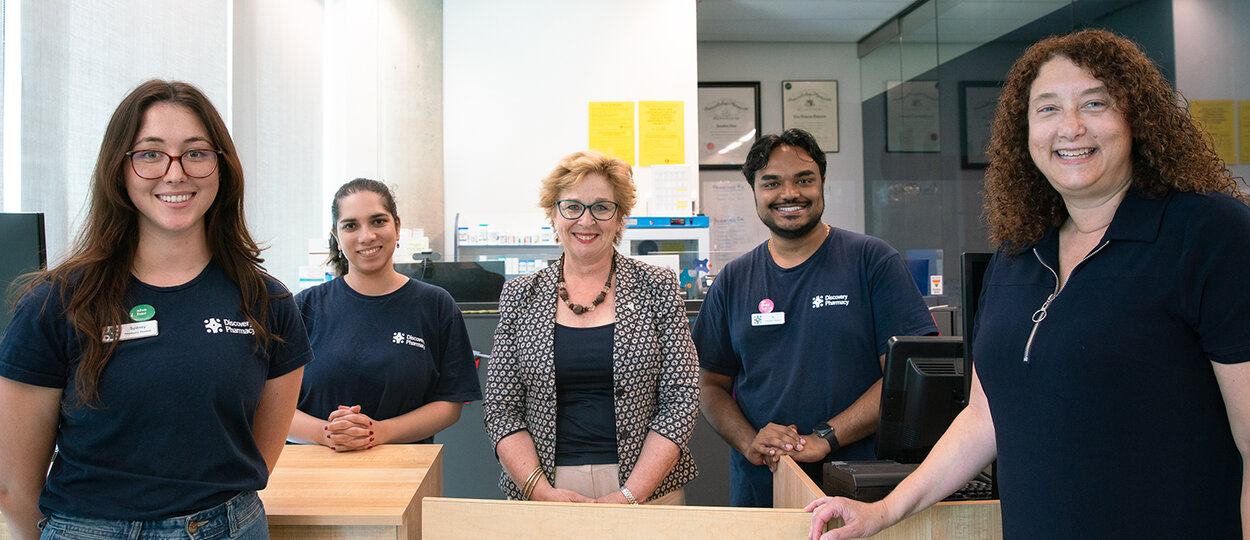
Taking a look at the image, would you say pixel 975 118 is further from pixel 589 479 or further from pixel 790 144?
pixel 589 479

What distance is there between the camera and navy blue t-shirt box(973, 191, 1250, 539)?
98cm

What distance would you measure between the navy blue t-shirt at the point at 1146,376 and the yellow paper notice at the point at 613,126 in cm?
450

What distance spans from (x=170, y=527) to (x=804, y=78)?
6545 mm

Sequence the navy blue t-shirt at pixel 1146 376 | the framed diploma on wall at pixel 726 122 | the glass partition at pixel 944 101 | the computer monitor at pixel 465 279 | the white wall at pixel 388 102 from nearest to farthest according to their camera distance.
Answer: the navy blue t-shirt at pixel 1146 376 → the computer monitor at pixel 465 279 → the glass partition at pixel 944 101 → the white wall at pixel 388 102 → the framed diploma on wall at pixel 726 122

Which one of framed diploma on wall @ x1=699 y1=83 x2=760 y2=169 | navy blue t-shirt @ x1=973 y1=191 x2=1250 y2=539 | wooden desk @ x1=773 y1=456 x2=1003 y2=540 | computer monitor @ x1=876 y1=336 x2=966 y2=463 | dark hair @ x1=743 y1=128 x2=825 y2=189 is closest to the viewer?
navy blue t-shirt @ x1=973 y1=191 x2=1250 y2=539

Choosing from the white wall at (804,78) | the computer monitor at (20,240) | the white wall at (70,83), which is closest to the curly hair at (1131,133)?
the computer monitor at (20,240)

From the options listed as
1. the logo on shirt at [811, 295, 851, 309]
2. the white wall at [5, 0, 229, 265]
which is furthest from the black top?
the white wall at [5, 0, 229, 265]

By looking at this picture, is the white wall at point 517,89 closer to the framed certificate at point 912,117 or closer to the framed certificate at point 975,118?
the framed certificate at point 912,117

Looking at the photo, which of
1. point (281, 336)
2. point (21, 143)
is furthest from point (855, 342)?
point (21, 143)

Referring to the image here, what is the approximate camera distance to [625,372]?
175 centimetres

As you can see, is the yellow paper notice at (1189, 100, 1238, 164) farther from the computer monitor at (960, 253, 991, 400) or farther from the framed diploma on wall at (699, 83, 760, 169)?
the framed diploma on wall at (699, 83, 760, 169)

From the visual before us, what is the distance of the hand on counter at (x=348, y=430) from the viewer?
1834 mm

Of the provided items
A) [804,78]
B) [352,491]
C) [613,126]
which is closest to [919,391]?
[352,491]

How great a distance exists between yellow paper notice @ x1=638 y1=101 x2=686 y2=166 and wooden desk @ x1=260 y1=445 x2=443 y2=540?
3.90m
